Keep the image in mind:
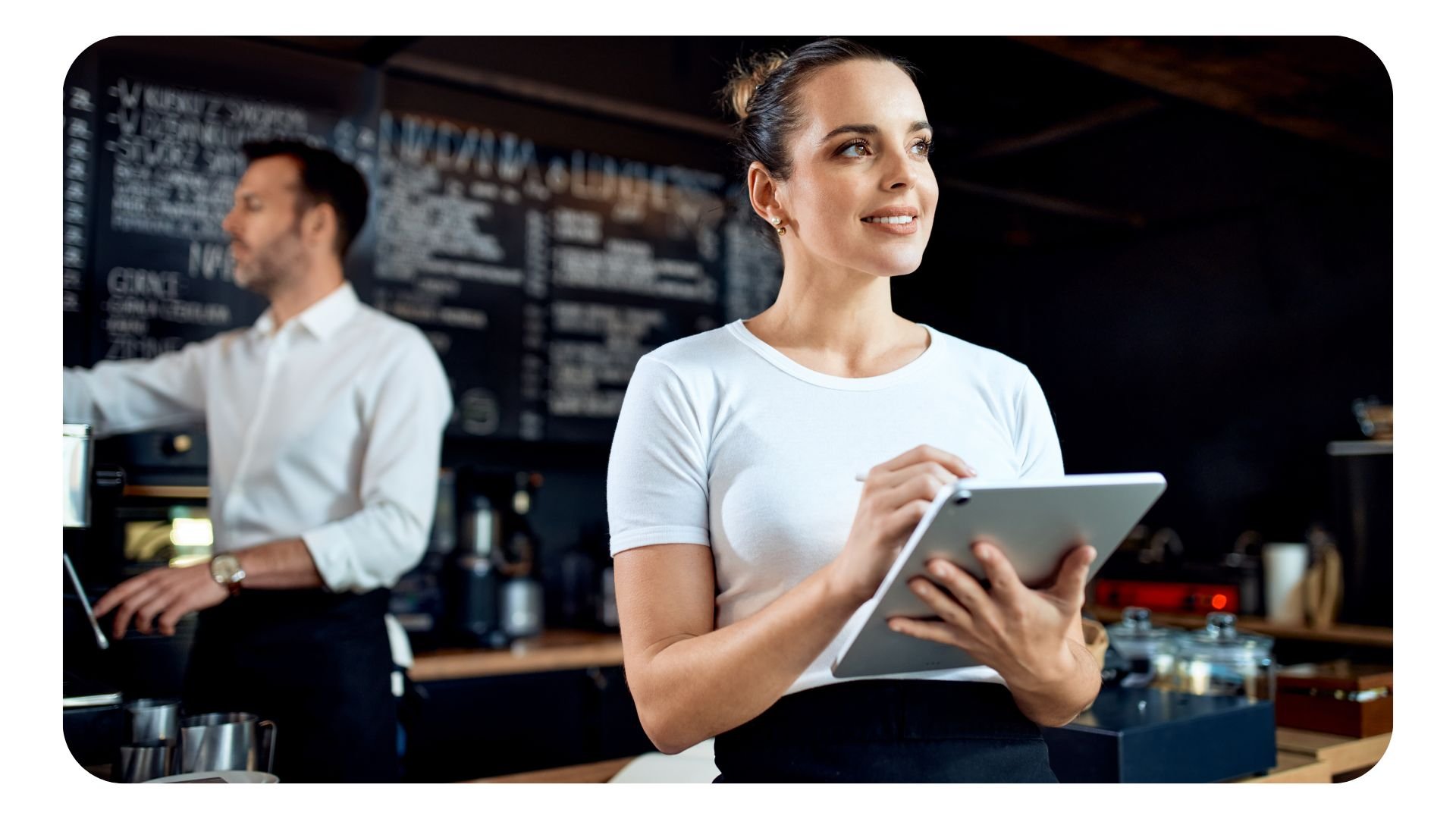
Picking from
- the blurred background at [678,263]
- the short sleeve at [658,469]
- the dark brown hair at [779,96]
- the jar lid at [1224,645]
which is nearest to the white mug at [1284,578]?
the blurred background at [678,263]

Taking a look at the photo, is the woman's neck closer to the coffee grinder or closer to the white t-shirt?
the white t-shirt

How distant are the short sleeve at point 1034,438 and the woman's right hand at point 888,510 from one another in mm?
274

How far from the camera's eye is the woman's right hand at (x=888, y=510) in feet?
3.28

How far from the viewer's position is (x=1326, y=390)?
2.50 metres

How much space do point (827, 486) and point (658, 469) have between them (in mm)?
169

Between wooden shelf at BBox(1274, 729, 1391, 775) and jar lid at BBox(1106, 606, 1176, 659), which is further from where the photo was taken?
jar lid at BBox(1106, 606, 1176, 659)

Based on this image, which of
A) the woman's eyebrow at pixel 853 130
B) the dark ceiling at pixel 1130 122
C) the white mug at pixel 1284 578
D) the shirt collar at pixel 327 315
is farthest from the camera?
the white mug at pixel 1284 578

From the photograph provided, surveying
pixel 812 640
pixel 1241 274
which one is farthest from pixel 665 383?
pixel 1241 274

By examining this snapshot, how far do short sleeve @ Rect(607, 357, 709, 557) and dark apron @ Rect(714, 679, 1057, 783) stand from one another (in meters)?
0.21

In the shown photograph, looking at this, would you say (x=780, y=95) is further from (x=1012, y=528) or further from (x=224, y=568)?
(x=224, y=568)

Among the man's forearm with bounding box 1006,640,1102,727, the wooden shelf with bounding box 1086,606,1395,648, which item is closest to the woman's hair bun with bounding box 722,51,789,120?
the man's forearm with bounding box 1006,640,1102,727

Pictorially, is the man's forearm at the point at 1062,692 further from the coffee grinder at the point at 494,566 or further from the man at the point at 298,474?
the coffee grinder at the point at 494,566

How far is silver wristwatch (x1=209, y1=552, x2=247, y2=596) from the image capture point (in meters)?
1.91

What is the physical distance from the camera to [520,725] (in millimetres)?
2781
